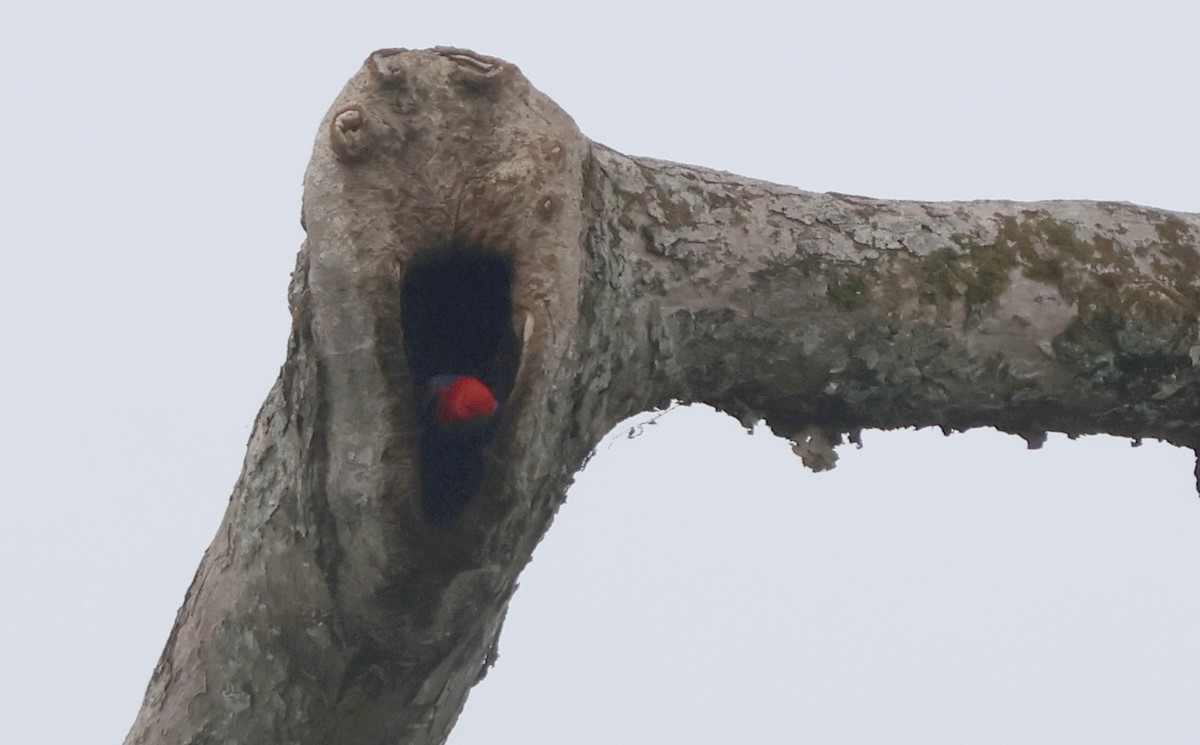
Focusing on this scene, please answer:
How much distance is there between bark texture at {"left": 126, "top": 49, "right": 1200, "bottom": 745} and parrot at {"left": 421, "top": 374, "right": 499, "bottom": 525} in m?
0.04

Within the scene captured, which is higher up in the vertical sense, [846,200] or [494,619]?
[846,200]

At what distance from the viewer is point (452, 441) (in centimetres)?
274

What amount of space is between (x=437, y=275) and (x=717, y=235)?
1.93ft

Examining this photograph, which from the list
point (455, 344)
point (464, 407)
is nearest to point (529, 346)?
point (464, 407)

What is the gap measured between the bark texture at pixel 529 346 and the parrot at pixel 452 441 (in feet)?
0.14

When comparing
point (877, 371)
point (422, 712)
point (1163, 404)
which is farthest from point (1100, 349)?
point (422, 712)

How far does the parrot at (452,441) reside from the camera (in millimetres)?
2701

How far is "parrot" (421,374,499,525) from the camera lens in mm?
2701

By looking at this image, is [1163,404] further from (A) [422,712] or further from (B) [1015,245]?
(A) [422,712]

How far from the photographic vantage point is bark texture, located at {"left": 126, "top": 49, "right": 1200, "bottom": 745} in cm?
268

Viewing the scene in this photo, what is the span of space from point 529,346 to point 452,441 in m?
0.25

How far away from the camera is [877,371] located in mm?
3203

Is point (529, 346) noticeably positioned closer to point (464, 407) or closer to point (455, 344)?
point (464, 407)

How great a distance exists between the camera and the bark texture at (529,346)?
8.78 ft
